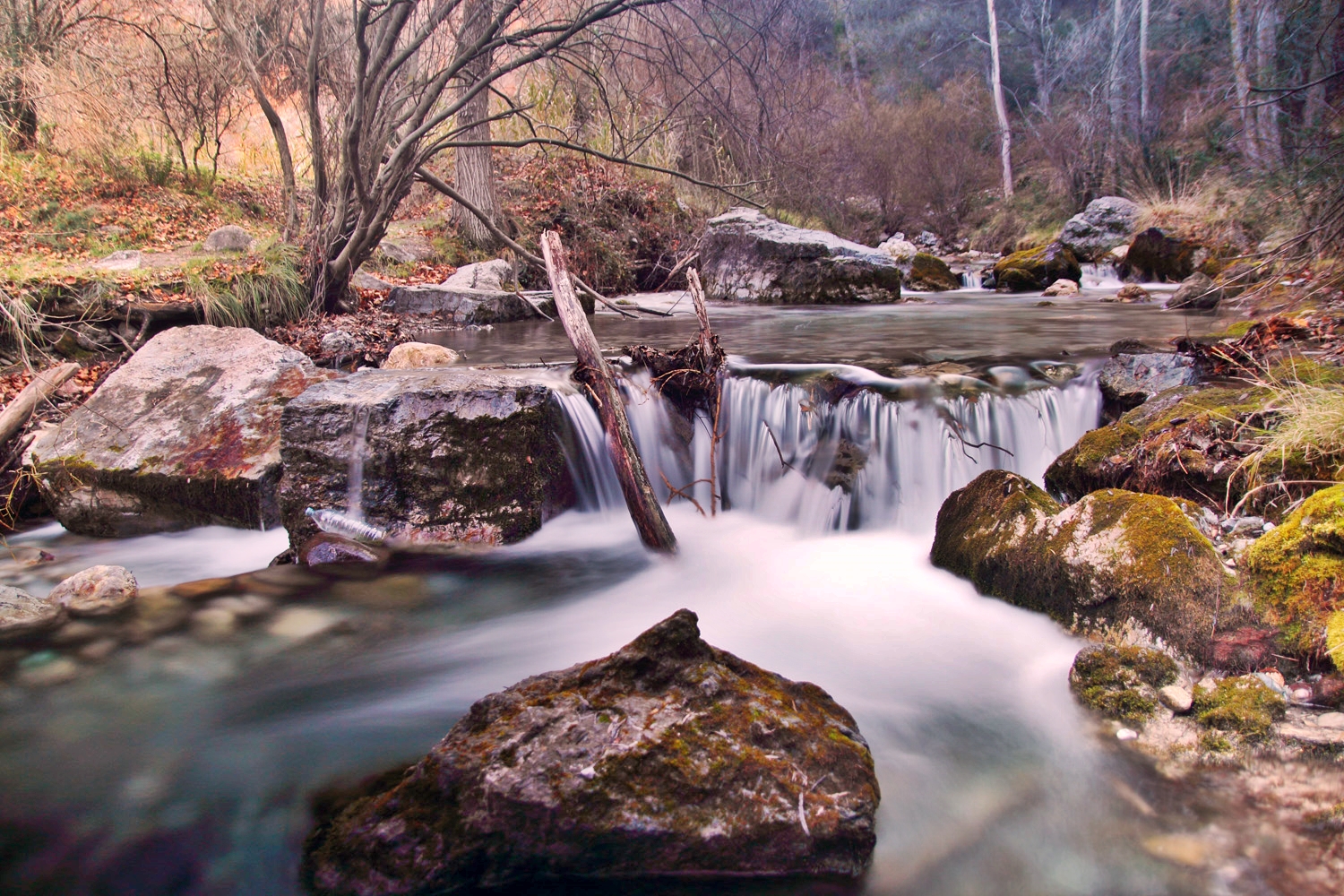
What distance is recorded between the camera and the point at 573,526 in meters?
4.44

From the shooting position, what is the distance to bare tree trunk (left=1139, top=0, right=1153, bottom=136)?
18.1m

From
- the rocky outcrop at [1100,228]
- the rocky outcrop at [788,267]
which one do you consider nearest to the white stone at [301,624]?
the rocky outcrop at [788,267]

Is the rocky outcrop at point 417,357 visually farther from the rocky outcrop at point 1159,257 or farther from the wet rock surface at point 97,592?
the rocky outcrop at point 1159,257

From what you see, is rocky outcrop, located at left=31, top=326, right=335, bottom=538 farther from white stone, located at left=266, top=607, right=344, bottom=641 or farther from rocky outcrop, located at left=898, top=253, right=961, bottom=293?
rocky outcrop, located at left=898, top=253, right=961, bottom=293

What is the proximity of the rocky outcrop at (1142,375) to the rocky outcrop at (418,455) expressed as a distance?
375 cm

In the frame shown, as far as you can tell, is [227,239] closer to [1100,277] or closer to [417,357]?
[417,357]

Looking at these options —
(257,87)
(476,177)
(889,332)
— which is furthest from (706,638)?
(476,177)

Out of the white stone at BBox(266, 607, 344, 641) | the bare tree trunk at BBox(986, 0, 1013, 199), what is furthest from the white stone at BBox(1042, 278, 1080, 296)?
the white stone at BBox(266, 607, 344, 641)

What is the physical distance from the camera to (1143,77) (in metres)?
18.9

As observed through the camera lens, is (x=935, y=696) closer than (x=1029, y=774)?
No

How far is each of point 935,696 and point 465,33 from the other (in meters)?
6.00

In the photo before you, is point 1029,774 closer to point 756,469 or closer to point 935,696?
point 935,696

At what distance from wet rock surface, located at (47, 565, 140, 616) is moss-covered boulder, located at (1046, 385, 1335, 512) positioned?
15.2ft

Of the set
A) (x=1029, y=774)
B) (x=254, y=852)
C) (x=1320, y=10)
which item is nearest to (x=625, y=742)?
(x=254, y=852)
